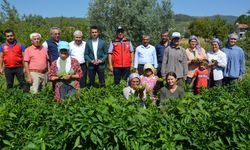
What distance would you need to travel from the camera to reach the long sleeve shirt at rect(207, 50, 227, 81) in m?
7.06

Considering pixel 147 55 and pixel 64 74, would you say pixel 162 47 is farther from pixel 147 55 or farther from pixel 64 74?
pixel 64 74

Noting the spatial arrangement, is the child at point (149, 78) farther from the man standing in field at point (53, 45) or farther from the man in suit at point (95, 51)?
the man standing in field at point (53, 45)

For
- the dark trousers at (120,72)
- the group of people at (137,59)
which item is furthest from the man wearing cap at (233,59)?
the dark trousers at (120,72)

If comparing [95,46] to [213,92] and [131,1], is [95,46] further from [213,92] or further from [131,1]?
[131,1]

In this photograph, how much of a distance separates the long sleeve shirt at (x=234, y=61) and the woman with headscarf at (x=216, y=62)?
0.50ft

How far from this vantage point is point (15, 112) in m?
3.88

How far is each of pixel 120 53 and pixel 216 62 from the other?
2135 millimetres

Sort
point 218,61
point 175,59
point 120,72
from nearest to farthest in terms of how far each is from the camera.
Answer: point 175,59, point 218,61, point 120,72

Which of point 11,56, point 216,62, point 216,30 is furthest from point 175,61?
point 216,30

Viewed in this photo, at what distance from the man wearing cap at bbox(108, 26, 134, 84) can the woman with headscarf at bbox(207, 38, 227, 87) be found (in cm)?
180

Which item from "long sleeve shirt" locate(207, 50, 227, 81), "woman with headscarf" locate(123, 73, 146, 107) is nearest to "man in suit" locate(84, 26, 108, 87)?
"woman with headscarf" locate(123, 73, 146, 107)

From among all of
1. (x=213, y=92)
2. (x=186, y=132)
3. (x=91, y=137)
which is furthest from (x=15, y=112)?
(x=213, y=92)

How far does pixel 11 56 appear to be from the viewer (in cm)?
717

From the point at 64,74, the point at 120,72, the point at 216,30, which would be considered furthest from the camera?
the point at 216,30
